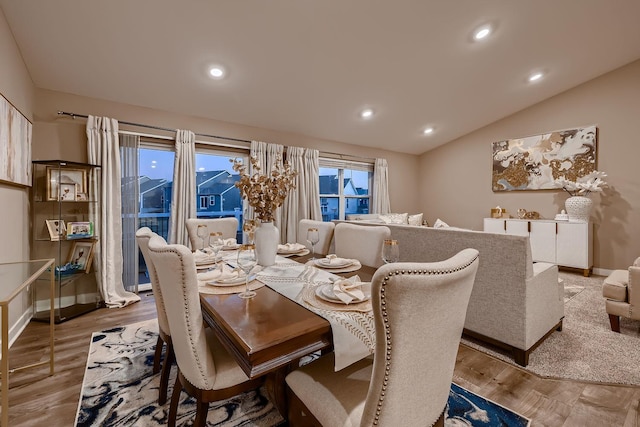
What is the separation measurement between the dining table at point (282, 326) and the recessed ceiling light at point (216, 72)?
256 centimetres

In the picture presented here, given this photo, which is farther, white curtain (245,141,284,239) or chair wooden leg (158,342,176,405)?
white curtain (245,141,284,239)

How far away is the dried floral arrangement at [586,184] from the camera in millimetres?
4098

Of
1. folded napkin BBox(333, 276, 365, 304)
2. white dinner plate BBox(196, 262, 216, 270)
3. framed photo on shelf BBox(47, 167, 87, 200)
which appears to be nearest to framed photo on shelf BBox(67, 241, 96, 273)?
framed photo on shelf BBox(47, 167, 87, 200)

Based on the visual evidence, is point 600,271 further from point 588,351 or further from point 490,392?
point 490,392

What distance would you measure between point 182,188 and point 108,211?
80 cm

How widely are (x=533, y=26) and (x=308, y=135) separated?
10.4 feet

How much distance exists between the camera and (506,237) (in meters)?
1.92

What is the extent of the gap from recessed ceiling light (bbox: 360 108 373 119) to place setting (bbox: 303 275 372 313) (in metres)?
3.64

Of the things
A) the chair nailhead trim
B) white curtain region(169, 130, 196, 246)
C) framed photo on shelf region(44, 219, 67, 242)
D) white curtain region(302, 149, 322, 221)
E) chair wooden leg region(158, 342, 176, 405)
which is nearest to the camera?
the chair nailhead trim

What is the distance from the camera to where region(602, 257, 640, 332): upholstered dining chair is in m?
2.13

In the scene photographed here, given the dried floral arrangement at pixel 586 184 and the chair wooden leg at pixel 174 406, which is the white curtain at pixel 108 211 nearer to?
the chair wooden leg at pixel 174 406

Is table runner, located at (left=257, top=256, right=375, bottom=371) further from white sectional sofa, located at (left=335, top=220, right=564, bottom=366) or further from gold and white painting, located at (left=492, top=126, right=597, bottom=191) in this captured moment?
gold and white painting, located at (left=492, top=126, right=597, bottom=191)

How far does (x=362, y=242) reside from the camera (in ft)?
6.68

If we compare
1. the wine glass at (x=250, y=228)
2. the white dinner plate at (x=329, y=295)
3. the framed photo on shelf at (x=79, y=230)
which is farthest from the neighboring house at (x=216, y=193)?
the white dinner plate at (x=329, y=295)
